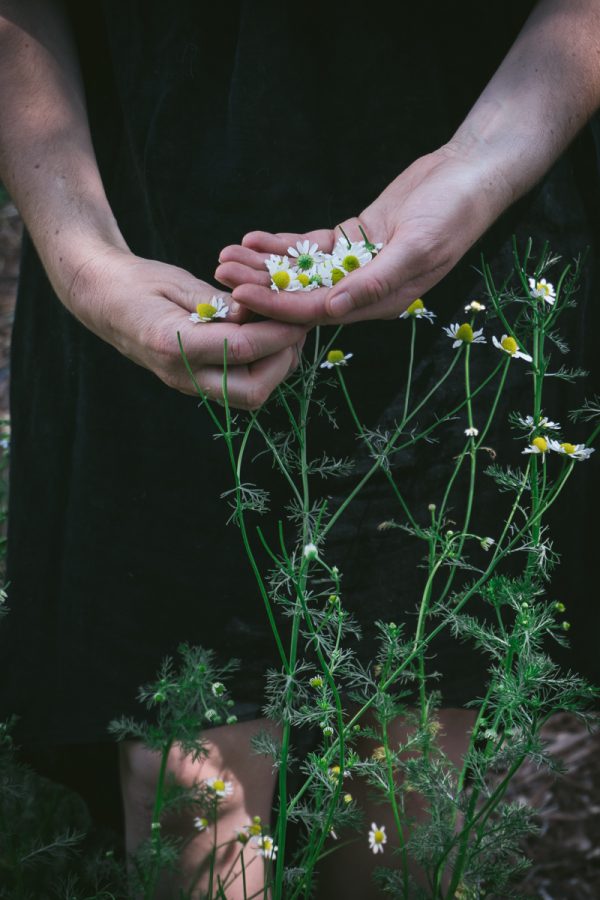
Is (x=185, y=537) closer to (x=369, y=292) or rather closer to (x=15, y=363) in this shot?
(x=15, y=363)

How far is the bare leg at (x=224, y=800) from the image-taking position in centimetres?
118

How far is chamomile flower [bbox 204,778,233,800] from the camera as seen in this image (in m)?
1.08

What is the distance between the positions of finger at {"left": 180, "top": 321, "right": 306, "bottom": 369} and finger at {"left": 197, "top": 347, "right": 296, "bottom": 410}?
0.03 feet

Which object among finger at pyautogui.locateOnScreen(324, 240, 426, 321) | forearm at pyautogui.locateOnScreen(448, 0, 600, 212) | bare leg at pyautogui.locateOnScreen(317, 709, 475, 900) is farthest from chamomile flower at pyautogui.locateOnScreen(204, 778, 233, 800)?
Result: forearm at pyautogui.locateOnScreen(448, 0, 600, 212)

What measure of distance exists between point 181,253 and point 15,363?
351mm

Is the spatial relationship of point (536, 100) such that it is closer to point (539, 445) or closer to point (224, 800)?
point (539, 445)

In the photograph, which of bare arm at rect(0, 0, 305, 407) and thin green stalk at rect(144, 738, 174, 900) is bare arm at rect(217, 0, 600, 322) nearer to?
bare arm at rect(0, 0, 305, 407)

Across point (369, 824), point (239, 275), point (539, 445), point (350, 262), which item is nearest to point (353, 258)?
point (350, 262)

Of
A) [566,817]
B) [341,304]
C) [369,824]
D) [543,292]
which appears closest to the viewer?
[341,304]

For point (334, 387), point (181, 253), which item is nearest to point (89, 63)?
point (181, 253)

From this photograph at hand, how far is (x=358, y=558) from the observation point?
3.85 ft

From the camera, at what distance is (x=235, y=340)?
0.84 metres

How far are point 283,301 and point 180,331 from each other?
0.10m

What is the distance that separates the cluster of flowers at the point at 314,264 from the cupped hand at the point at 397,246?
0.04 ft
